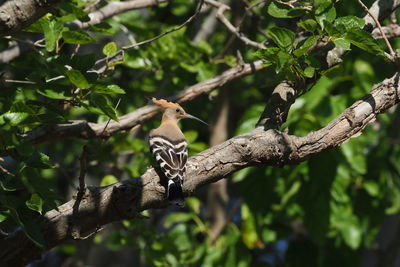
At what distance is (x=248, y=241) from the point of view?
23.3ft

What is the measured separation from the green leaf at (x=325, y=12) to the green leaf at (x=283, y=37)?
162 millimetres

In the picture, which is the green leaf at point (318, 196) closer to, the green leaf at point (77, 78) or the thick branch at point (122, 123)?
the thick branch at point (122, 123)

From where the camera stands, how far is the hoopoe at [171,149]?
12.2ft

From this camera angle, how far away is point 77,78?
135 inches

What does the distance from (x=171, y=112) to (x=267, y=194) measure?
1389mm

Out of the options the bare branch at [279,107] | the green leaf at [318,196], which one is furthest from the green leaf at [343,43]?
the green leaf at [318,196]

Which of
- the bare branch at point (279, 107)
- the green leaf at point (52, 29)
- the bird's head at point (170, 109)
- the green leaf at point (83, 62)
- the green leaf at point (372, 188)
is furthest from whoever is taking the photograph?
the green leaf at point (372, 188)

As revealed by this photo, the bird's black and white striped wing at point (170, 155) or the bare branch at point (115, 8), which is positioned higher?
the bare branch at point (115, 8)

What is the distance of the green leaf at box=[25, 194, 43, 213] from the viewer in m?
3.32

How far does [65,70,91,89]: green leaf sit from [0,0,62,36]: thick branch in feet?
1.03

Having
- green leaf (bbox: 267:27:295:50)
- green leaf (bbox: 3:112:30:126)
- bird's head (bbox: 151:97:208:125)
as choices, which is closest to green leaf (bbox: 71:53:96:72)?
green leaf (bbox: 3:112:30:126)

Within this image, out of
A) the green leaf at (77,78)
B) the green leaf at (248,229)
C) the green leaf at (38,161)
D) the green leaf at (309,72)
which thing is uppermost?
the green leaf at (77,78)

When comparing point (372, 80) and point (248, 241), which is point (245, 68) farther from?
point (248, 241)

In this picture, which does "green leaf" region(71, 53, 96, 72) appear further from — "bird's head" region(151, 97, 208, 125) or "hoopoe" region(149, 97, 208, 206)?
"bird's head" region(151, 97, 208, 125)
